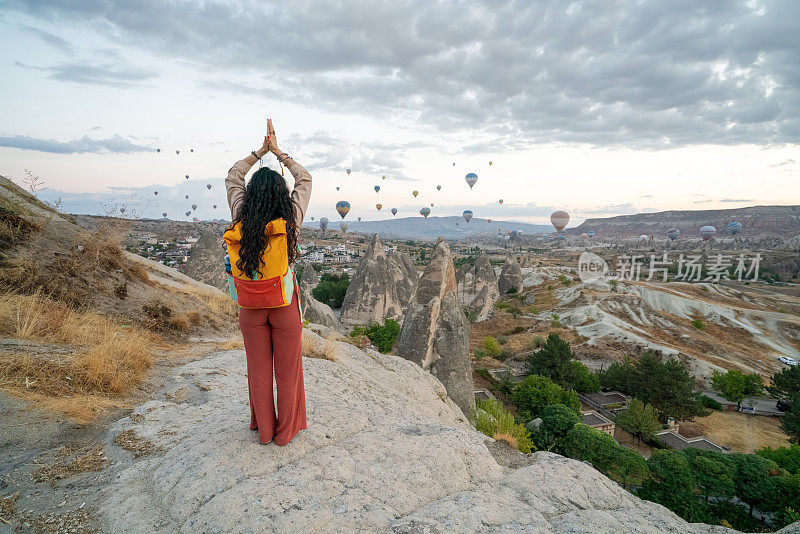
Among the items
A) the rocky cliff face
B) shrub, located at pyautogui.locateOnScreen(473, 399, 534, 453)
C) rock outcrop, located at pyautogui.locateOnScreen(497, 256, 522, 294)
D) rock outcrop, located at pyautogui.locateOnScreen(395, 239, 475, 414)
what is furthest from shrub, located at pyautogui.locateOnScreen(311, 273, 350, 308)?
shrub, located at pyautogui.locateOnScreen(473, 399, 534, 453)

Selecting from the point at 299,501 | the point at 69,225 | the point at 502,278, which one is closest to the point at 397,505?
the point at 299,501

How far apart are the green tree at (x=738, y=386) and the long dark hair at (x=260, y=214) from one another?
94.4 ft

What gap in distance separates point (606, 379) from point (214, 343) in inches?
900

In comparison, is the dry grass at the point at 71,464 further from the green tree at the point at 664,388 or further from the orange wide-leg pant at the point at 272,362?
the green tree at the point at 664,388

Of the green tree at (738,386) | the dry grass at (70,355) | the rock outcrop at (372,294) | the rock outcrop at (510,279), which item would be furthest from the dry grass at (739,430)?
the rock outcrop at (510,279)

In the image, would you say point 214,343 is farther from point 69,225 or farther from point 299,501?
point 299,501

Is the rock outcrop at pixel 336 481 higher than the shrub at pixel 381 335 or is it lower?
higher

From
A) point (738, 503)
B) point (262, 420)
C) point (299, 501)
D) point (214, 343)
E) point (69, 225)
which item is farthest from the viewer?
point (738, 503)

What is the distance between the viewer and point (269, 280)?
2.40m

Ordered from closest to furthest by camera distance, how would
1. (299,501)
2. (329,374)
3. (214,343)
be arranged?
(299,501) < (329,374) < (214,343)

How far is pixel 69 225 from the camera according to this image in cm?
731

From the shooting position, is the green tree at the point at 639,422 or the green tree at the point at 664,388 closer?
the green tree at the point at 639,422

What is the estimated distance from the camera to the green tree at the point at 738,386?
22188 mm

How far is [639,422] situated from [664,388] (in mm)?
4503
